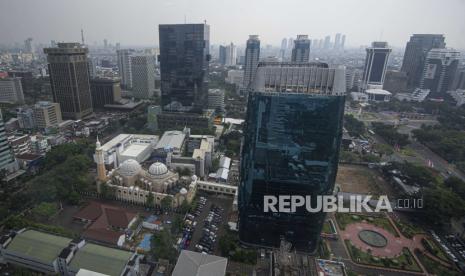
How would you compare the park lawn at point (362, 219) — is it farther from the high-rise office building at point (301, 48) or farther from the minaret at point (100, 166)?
the high-rise office building at point (301, 48)

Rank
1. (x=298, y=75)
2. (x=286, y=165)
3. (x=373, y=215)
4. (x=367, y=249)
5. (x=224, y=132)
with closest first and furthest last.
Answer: (x=298, y=75) → (x=286, y=165) → (x=367, y=249) → (x=373, y=215) → (x=224, y=132)

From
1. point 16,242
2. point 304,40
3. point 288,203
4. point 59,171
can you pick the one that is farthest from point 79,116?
point 304,40

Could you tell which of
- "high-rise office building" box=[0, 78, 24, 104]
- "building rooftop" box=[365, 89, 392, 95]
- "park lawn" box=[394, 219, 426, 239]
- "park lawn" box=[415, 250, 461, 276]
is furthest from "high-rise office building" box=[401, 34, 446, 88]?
"high-rise office building" box=[0, 78, 24, 104]

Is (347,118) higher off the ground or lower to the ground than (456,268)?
higher

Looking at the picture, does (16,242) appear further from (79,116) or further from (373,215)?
(79,116)

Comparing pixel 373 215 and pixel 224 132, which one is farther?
pixel 224 132

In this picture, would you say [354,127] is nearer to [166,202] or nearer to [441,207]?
[441,207]

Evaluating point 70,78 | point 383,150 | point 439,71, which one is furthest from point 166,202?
point 439,71

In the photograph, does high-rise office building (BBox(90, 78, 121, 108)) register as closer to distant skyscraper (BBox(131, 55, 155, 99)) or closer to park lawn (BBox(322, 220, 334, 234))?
distant skyscraper (BBox(131, 55, 155, 99))
